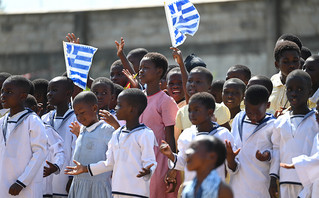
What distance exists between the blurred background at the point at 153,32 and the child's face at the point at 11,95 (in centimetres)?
699

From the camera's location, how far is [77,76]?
27.5ft


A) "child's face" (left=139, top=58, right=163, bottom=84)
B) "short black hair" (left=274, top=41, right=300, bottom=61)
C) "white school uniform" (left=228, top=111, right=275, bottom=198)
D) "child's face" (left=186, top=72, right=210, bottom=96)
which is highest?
"short black hair" (left=274, top=41, right=300, bottom=61)

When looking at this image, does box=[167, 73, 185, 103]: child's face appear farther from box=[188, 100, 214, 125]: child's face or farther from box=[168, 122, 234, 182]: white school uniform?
box=[188, 100, 214, 125]: child's face

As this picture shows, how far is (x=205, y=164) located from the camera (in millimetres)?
4641

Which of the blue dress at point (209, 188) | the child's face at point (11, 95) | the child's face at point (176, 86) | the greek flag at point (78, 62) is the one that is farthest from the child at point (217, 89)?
the blue dress at point (209, 188)

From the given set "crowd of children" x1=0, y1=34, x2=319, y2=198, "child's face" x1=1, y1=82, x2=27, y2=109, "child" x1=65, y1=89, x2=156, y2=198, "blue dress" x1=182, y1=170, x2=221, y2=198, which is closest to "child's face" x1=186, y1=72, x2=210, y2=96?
"crowd of children" x1=0, y1=34, x2=319, y2=198

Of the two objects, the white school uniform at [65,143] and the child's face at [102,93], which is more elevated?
the child's face at [102,93]

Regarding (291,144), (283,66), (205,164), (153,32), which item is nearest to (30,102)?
(283,66)

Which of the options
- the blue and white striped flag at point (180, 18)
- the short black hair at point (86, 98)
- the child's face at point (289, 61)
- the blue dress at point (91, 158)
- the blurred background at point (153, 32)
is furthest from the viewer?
the blurred background at point (153, 32)

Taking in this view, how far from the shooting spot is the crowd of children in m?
6.29

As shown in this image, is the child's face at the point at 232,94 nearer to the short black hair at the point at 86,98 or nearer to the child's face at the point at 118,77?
the short black hair at the point at 86,98

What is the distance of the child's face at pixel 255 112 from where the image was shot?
6.52m

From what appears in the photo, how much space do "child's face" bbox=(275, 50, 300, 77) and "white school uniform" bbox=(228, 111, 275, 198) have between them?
3.73ft

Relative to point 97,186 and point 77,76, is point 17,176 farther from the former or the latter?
point 77,76
